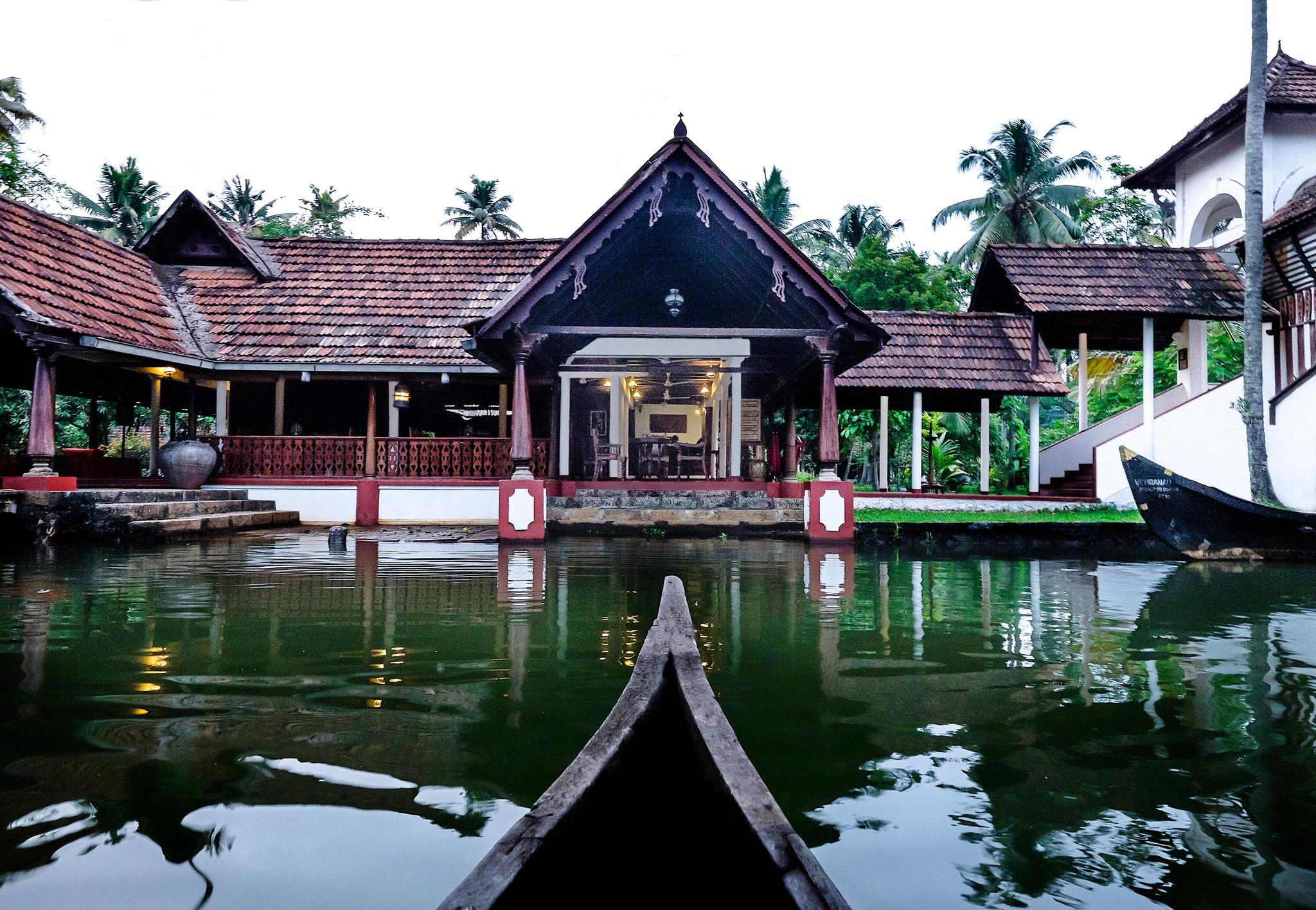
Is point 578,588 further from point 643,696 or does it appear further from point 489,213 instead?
point 489,213

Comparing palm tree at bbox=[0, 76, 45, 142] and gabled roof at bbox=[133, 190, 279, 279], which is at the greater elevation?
palm tree at bbox=[0, 76, 45, 142]

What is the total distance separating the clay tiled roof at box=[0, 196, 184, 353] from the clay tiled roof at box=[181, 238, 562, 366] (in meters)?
0.92

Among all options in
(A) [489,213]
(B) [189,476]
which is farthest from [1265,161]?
(A) [489,213]

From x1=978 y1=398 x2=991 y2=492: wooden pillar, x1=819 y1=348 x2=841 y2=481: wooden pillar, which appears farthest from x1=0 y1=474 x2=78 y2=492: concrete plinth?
x1=978 y1=398 x2=991 y2=492: wooden pillar

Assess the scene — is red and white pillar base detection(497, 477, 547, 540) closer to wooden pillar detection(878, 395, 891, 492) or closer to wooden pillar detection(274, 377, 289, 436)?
wooden pillar detection(274, 377, 289, 436)

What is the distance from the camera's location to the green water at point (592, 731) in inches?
65.1

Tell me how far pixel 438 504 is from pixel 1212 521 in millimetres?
10759

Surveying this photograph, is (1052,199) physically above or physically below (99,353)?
above

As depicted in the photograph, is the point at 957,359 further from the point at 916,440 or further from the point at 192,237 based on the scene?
the point at 192,237

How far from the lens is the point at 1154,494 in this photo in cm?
864

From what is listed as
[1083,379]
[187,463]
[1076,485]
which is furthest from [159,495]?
[1083,379]

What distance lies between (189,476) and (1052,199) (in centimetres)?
2601

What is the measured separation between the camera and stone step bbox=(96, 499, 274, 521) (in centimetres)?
968

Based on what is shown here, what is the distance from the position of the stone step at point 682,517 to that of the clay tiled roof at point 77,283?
7.08m
